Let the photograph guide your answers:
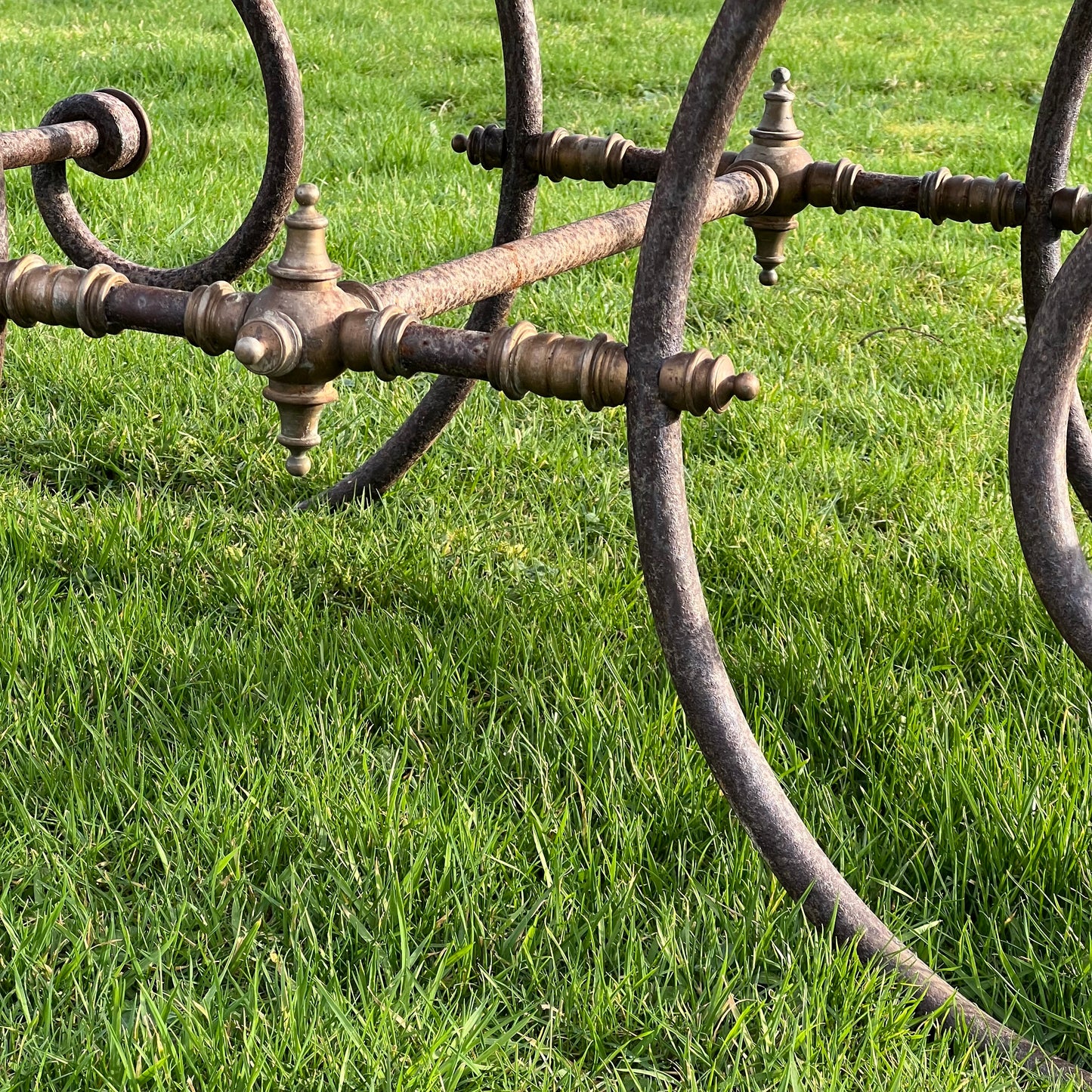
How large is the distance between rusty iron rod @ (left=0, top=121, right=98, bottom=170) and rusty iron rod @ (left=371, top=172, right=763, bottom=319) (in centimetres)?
53

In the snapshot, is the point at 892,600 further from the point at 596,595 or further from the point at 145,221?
the point at 145,221

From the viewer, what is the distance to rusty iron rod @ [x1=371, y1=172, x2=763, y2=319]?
138cm

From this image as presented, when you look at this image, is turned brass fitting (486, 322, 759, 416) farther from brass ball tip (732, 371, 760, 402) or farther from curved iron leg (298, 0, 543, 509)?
curved iron leg (298, 0, 543, 509)

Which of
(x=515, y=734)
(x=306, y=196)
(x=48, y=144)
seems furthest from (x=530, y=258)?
(x=48, y=144)

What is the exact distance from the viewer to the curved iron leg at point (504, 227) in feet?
6.08

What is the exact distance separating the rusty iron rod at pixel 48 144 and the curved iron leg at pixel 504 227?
0.54m

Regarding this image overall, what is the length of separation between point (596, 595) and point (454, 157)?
2.69 metres

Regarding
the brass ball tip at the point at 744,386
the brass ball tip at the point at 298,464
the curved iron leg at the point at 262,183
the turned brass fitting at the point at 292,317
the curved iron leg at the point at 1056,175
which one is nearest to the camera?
the brass ball tip at the point at 744,386

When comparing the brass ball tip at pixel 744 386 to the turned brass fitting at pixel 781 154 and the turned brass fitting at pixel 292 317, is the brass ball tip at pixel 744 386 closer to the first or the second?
the turned brass fitting at pixel 292 317

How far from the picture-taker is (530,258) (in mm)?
1521

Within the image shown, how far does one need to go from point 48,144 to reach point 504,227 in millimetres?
601

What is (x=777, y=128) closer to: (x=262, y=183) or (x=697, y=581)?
(x=262, y=183)

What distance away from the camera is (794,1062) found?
115 cm

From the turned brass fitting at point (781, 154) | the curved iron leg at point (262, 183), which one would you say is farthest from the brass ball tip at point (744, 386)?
the curved iron leg at point (262, 183)
